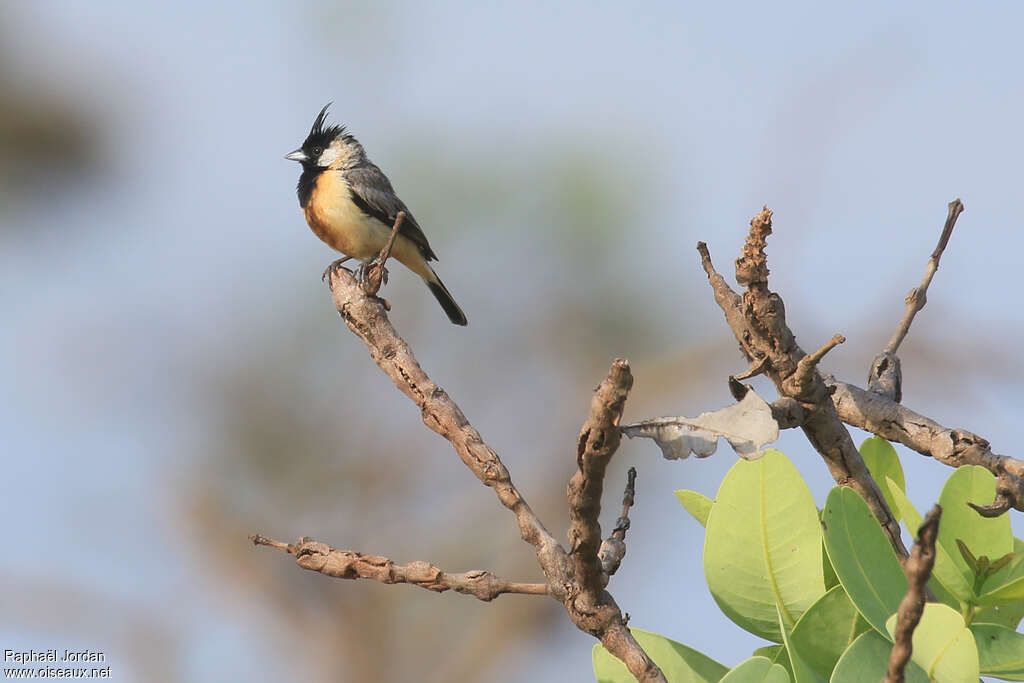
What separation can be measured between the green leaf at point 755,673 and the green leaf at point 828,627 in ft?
0.51

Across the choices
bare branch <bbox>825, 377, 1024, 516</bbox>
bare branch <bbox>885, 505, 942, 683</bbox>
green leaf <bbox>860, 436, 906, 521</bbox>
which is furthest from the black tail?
bare branch <bbox>885, 505, 942, 683</bbox>

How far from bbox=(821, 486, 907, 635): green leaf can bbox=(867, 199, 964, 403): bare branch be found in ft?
2.12

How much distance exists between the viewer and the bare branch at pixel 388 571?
1715 mm

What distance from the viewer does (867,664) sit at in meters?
1.51

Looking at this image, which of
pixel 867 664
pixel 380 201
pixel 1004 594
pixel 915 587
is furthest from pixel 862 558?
pixel 380 201

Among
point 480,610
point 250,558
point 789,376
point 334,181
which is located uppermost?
point 334,181

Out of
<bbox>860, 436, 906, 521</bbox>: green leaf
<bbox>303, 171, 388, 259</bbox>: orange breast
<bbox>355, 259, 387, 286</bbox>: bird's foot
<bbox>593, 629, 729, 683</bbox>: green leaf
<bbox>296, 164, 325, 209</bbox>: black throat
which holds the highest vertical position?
<bbox>296, 164, 325, 209</bbox>: black throat

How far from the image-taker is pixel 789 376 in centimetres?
176

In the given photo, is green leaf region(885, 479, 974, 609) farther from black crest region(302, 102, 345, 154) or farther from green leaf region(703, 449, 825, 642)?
black crest region(302, 102, 345, 154)

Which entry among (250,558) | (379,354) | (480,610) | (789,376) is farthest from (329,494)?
(789,376)

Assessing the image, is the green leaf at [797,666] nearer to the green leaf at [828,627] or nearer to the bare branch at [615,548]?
the green leaf at [828,627]

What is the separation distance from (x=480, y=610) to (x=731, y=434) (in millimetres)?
5737

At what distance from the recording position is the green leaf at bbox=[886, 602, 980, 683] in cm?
145

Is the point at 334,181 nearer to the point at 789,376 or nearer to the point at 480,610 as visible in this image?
the point at 480,610
